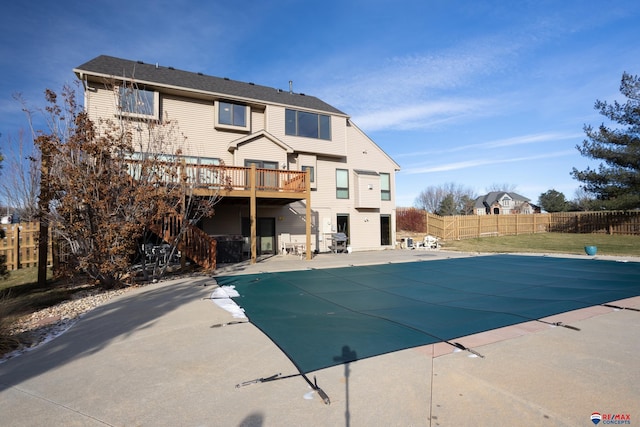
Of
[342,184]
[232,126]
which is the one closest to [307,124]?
[342,184]

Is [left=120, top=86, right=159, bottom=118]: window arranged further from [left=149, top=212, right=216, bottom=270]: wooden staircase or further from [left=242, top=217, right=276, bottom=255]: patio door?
[left=242, top=217, right=276, bottom=255]: patio door

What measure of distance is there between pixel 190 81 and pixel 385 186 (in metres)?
12.1

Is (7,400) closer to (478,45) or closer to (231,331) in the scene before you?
(231,331)

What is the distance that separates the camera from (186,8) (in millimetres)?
12273

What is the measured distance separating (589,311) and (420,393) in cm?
440

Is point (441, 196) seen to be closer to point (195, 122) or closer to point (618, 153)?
point (618, 153)

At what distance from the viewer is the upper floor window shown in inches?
563

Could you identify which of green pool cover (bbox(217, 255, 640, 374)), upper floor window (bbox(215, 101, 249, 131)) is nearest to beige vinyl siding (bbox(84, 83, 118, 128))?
upper floor window (bbox(215, 101, 249, 131))

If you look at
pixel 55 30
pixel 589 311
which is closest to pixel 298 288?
pixel 589 311

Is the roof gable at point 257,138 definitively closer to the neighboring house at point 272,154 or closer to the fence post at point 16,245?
the neighboring house at point 272,154

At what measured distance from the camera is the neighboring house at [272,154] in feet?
41.2

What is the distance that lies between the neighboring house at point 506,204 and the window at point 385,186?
37.9m

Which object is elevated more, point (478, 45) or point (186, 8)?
point (186, 8)

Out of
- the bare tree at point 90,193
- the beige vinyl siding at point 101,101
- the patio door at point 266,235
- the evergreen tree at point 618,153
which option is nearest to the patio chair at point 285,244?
the patio door at point 266,235
